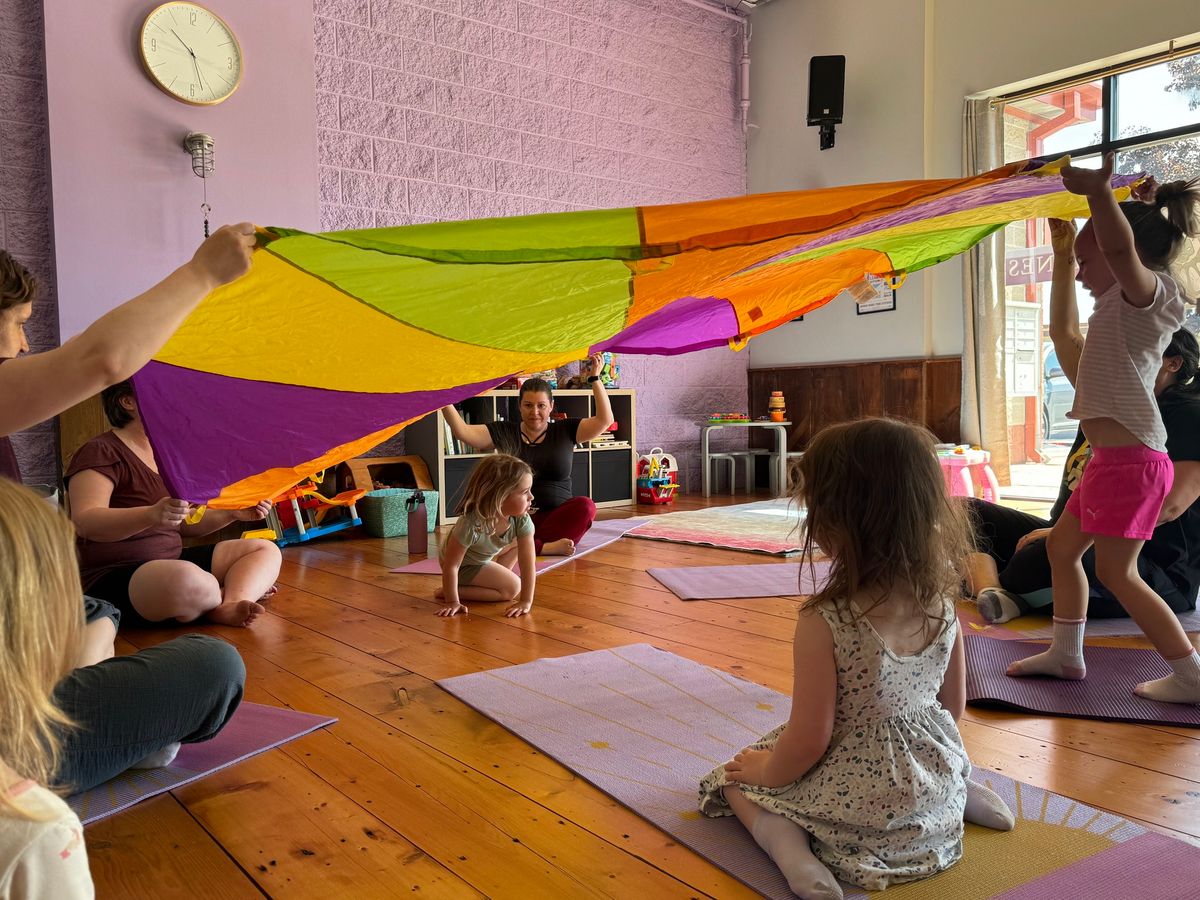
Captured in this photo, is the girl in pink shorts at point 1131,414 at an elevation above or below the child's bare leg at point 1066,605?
above

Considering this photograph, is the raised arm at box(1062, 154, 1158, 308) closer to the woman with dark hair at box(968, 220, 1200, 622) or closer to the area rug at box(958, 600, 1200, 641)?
the woman with dark hair at box(968, 220, 1200, 622)

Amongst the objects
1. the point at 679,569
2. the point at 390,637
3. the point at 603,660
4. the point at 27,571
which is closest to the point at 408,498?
the point at 679,569

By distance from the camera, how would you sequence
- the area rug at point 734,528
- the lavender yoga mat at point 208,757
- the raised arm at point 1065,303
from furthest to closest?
the area rug at point 734,528 < the raised arm at point 1065,303 < the lavender yoga mat at point 208,757

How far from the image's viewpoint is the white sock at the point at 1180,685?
1.74 meters

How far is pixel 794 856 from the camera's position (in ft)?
3.75

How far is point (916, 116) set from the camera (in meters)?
5.40

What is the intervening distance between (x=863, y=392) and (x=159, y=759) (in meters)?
5.01

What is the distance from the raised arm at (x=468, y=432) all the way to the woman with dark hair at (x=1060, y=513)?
1749 millimetres

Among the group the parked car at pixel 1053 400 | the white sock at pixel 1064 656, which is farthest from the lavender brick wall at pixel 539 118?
the white sock at pixel 1064 656

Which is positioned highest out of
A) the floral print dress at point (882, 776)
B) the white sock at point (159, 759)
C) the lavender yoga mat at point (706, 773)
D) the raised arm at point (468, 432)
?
the raised arm at point (468, 432)

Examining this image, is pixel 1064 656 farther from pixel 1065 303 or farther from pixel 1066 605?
pixel 1065 303

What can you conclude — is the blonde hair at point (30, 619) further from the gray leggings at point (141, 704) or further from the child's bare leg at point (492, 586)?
the child's bare leg at point (492, 586)

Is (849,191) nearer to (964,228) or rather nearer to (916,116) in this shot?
(964,228)

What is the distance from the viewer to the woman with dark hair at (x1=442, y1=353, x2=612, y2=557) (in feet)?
11.5
